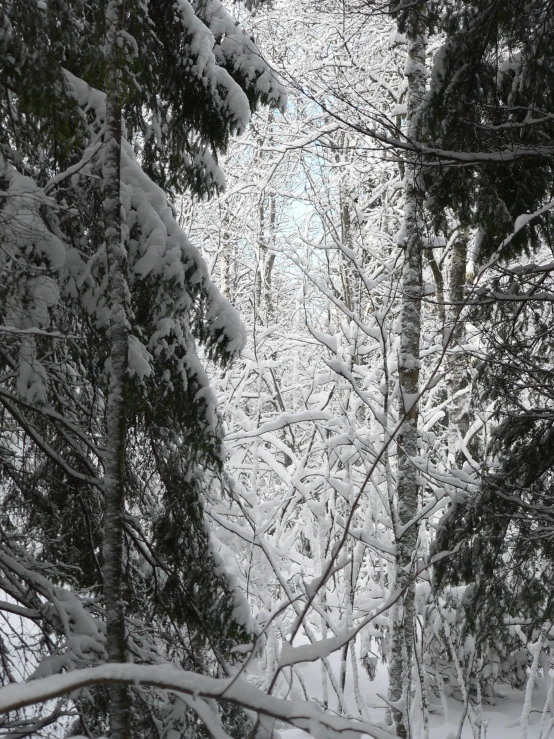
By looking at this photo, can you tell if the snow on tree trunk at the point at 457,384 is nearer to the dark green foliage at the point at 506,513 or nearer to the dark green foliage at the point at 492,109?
the dark green foliage at the point at 506,513

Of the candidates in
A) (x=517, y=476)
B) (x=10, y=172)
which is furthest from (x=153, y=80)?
(x=517, y=476)

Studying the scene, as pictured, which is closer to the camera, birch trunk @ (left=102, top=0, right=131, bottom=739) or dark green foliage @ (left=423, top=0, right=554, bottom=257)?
birch trunk @ (left=102, top=0, right=131, bottom=739)

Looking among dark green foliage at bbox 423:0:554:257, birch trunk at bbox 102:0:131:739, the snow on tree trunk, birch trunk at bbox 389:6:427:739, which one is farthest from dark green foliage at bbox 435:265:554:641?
the snow on tree trunk

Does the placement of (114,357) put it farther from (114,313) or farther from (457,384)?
(457,384)

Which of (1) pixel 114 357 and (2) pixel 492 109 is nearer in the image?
(1) pixel 114 357

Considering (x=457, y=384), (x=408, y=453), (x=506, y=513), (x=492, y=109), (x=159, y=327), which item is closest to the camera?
(x=159, y=327)

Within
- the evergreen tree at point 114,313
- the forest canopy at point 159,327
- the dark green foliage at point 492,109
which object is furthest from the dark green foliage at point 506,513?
the evergreen tree at point 114,313

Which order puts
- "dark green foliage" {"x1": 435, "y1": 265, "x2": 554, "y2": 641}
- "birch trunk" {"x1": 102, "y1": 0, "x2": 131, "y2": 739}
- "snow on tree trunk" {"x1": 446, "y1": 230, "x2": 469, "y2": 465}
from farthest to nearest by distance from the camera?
"snow on tree trunk" {"x1": 446, "y1": 230, "x2": 469, "y2": 465}, "dark green foliage" {"x1": 435, "y1": 265, "x2": 554, "y2": 641}, "birch trunk" {"x1": 102, "y1": 0, "x2": 131, "y2": 739}

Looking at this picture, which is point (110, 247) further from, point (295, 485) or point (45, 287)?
point (295, 485)

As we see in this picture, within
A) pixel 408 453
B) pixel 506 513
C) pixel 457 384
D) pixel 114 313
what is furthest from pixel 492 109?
pixel 457 384

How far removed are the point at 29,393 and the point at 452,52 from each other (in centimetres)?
293

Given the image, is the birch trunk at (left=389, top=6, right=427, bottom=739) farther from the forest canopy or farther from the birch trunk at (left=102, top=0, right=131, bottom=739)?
the birch trunk at (left=102, top=0, right=131, bottom=739)

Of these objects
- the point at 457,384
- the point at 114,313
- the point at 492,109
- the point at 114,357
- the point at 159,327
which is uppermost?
the point at 457,384

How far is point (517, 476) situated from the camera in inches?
147
